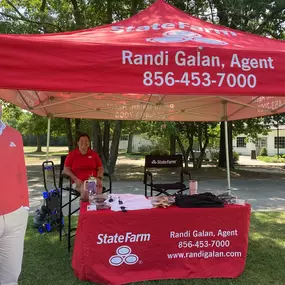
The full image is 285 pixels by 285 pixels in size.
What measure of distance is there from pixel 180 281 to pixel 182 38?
239 centimetres

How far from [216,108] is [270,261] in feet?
8.87

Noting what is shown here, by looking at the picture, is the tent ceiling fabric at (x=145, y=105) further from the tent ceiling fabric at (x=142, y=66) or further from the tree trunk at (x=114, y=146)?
the tree trunk at (x=114, y=146)

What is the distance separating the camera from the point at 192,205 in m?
3.57

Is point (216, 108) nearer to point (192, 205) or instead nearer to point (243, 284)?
point (192, 205)

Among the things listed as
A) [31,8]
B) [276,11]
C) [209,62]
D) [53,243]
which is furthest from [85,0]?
[209,62]

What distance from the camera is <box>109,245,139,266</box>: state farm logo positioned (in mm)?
3375

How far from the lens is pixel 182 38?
3029 millimetres

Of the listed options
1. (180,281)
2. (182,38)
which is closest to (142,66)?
(182,38)

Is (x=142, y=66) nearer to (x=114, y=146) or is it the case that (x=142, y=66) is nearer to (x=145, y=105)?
(x=145, y=105)

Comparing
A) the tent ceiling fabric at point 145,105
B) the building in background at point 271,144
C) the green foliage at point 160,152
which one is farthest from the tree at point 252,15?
the building in background at point 271,144

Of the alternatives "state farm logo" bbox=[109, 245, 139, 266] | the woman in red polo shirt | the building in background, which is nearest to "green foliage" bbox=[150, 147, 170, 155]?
the building in background

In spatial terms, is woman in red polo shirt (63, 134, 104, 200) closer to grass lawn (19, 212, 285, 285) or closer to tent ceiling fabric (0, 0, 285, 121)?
grass lawn (19, 212, 285, 285)

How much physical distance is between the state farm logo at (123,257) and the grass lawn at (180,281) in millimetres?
293

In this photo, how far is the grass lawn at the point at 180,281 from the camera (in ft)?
11.6
